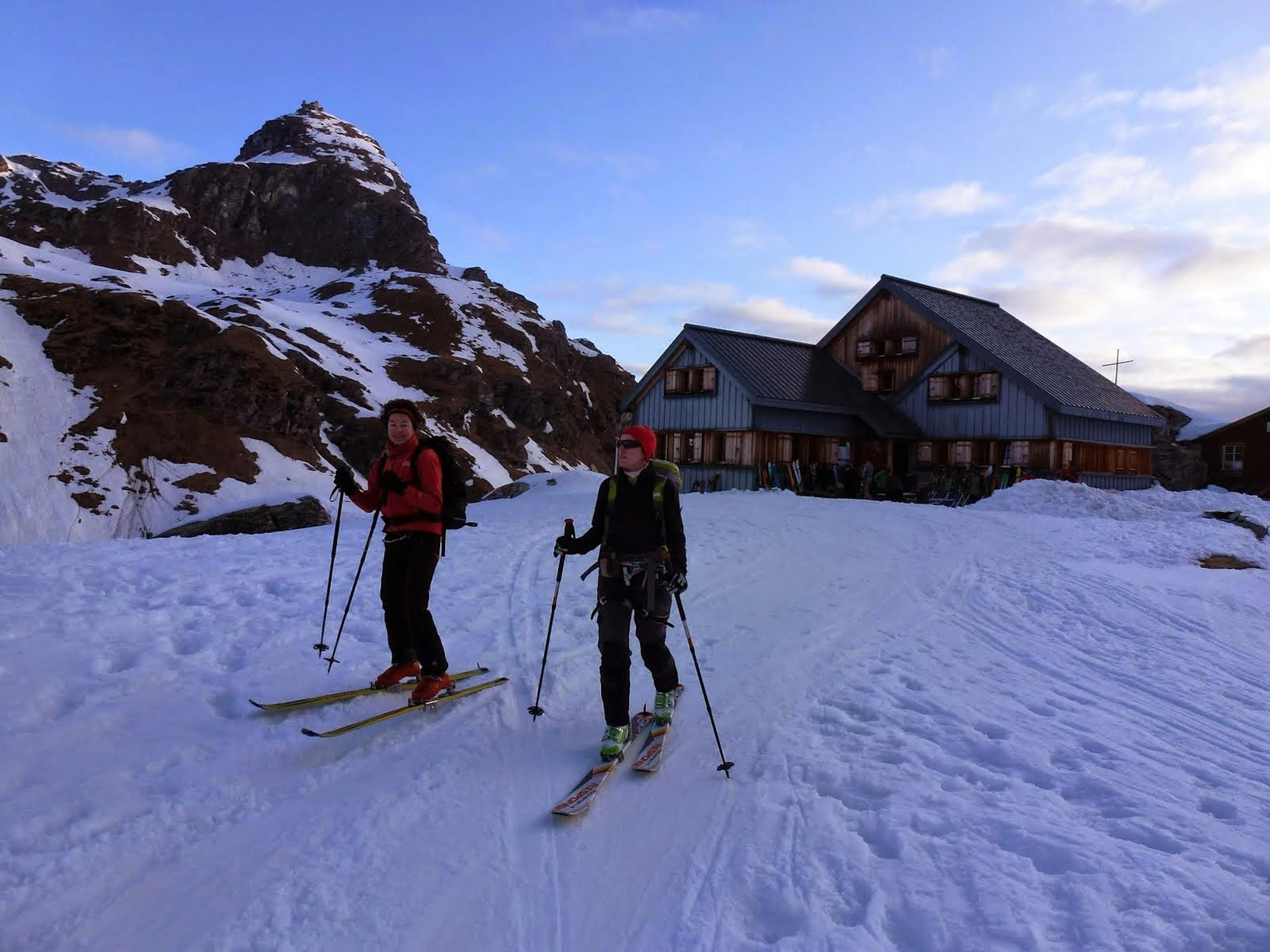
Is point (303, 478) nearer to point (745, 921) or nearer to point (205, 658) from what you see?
point (205, 658)

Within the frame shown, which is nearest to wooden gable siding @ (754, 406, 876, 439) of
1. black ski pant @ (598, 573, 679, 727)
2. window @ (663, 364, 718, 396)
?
window @ (663, 364, 718, 396)

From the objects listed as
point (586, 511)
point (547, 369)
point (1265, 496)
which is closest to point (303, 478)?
point (586, 511)

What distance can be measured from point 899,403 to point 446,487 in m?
26.0

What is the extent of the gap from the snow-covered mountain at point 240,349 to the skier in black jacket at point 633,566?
86.5 feet

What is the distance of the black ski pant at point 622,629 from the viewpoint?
5188 millimetres

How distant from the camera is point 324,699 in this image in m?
5.61

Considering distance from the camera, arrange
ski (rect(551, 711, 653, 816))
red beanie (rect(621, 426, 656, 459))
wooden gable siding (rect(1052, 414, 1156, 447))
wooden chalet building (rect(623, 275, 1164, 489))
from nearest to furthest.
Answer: ski (rect(551, 711, 653, 816))
red beanie (rect(621, 426, 656, 459))
wooden gable siding (rect(1052, 414, 1156, 447))
wooden chalet building (rect(623, 275, 1164, 489))

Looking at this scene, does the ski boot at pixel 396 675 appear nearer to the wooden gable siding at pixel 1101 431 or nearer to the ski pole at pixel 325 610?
the ski pole at pixel 325 610

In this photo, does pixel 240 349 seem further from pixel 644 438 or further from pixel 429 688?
pixel 644 438

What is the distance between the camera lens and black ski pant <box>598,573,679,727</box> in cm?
519

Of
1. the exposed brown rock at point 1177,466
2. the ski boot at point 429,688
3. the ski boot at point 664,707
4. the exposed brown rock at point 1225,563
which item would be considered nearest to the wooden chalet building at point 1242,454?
the exposed brown rock at point 1177,466

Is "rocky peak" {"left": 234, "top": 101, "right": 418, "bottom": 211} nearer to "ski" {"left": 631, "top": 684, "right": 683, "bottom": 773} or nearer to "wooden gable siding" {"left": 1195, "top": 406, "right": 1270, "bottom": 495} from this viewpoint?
"wooden gable siding" {"left": 1195, "top": 406, "right": 1270, "bottom": 495}

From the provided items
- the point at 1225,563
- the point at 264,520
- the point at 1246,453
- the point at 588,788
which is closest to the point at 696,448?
the point at 264,520

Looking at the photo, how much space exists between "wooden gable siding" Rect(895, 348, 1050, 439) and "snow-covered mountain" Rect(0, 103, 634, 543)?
78.2 feet
